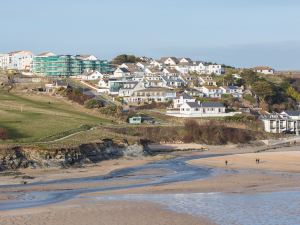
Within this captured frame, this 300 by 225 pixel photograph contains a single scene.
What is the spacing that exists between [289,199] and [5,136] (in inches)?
1265

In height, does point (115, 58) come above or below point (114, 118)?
above

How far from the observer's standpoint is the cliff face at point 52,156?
157 feet

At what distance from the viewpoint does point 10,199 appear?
33906 millimetres

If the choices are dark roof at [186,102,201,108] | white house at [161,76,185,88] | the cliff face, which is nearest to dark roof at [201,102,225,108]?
dark roof at [186,102,201,108]

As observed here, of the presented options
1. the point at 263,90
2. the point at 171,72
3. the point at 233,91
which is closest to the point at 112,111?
the point at 233,91

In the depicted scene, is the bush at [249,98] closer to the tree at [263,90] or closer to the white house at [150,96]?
the tree at [263,90]

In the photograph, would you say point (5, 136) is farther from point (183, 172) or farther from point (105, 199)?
point (105, 199)

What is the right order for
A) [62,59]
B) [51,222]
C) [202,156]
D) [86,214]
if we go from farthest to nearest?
[62,59], [202,156], [86,214], [51,222]

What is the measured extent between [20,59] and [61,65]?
24.4 m

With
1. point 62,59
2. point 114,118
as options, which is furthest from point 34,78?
point 114,118

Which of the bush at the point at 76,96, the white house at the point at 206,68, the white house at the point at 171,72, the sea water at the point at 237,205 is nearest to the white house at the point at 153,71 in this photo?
the white house at the point at 171,72

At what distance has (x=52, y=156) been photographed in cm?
4956

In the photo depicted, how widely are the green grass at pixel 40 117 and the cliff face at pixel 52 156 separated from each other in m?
4.70

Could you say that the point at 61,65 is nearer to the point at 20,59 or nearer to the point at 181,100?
the point at 20,59
